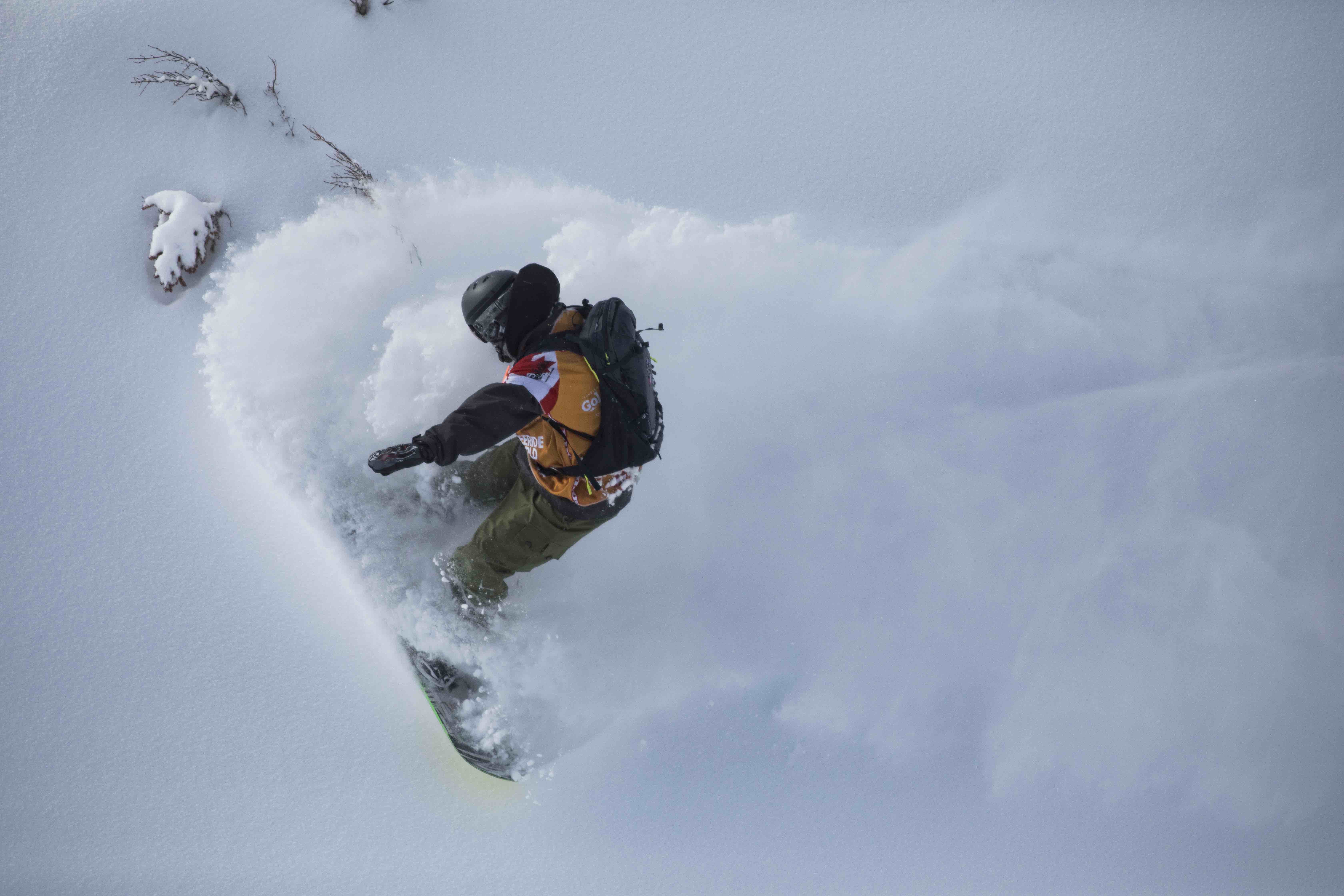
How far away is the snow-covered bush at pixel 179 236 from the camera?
280cm

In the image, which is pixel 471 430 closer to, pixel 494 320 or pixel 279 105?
pixel 494 320

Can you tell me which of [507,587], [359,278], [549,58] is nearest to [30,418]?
[359,278]

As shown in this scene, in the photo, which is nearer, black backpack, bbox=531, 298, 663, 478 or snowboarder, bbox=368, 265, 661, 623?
snowboarder, bbox=368, 265, 661, 623

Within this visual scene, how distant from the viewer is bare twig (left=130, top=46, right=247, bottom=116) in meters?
2.95

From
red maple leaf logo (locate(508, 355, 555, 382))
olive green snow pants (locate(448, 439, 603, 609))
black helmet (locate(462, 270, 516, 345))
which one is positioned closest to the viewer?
red maple leaf logo (locate(508, 355, 555, 382))

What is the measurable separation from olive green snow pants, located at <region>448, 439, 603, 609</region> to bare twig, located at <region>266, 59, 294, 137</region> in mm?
1788

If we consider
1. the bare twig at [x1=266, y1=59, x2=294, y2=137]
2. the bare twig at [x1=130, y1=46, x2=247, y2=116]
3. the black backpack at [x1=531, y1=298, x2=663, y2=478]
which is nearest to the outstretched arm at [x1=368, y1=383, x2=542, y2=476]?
the black backpack at [x1=531, y1=298, x2=663, y2=478]

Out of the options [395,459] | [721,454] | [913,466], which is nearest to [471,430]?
[395,459]

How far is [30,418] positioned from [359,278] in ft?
5.00

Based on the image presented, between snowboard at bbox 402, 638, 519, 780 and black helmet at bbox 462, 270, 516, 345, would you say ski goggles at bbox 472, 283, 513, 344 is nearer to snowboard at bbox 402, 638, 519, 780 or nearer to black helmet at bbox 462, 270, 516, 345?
black helmet at bbox 462, 270, 516, 345

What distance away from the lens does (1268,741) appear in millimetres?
3498

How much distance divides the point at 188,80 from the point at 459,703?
123 inches

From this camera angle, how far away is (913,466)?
320 cm

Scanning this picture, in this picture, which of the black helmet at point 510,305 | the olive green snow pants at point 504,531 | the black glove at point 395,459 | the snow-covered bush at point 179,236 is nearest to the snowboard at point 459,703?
the olive green snow pants at point 504,531
